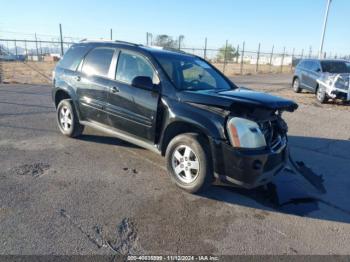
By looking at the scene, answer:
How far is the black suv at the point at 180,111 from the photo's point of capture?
362 cm

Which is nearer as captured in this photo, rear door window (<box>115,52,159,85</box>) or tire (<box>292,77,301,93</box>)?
rear door window (<box>115,52,159,85</box>)

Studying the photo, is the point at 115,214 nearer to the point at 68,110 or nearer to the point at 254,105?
the point at 254,105

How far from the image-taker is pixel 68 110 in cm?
591

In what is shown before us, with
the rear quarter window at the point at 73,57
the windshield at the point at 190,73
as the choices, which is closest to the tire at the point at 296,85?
the windshield at the point at 190,73

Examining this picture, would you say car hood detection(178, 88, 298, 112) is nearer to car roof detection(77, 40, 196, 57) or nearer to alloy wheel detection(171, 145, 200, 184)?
alloy wheel detection(171, 145, 200, 184)

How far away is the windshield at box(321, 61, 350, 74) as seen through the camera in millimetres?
12578

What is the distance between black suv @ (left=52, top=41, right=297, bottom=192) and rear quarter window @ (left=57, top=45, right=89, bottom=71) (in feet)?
0.07

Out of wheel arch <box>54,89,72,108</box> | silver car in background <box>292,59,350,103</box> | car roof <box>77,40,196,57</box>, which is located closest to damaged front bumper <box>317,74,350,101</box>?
silver car in background <box>292,59,350,103</box>

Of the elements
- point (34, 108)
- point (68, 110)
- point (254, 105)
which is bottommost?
point (34, 108)

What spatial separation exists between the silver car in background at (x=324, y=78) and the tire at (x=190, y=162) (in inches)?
371

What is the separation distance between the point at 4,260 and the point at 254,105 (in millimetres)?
2928

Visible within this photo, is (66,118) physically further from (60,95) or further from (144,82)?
(144,82)

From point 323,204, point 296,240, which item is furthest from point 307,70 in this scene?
point 296,240

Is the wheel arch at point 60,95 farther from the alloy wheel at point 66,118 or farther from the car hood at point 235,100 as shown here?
the car hood at point 235,100
